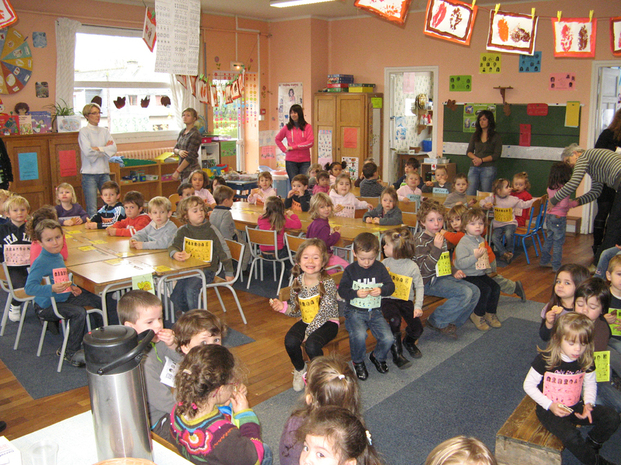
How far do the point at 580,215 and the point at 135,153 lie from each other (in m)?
6.94

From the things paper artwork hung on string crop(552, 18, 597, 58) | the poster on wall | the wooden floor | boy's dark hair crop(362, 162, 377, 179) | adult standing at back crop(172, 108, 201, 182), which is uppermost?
paper artwork hung on string crop(552, 18, 597, 58)

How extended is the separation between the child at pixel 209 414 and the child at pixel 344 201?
4.19 m

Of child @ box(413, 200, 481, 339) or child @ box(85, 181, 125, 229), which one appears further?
child @ box(85, 181, 125, 229)

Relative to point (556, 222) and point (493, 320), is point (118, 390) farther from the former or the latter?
point (556, 222)

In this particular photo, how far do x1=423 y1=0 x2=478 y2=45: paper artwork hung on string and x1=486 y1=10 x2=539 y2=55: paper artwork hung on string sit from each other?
36cm

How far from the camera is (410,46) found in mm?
9555

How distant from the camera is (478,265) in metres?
4.41

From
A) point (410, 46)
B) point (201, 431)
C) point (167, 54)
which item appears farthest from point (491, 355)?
point (410, 46)

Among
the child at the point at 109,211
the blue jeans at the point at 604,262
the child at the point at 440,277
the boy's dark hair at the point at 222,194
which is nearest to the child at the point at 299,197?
the boy's dark hair at the point at 222,194

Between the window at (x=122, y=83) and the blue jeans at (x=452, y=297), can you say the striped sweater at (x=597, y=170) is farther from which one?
the window at (x=122, y=83)

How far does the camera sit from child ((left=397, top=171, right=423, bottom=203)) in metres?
6.76

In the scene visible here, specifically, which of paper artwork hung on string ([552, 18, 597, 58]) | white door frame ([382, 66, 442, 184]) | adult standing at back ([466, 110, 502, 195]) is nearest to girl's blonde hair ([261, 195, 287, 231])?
paper artwork hung on string ([552, 18, 597, 58])

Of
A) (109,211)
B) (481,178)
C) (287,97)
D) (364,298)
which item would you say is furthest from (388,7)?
(287,97)

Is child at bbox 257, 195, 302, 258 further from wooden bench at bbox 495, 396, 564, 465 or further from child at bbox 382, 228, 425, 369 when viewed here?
wooden bench at bbox 495, 396, 564, 465
